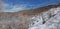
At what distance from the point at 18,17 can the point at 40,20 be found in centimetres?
30

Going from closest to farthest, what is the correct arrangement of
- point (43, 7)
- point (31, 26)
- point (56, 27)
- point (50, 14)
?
point (56, 27) → point (31, 26) → point (50, 14) → point (43, 7)

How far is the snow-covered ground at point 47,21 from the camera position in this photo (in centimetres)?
147

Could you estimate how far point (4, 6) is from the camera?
207 cm

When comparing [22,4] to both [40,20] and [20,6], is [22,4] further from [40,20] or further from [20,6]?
[40,20]

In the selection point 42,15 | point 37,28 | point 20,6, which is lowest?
point 37,28

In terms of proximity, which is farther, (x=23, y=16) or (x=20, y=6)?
(x=20, y=6)

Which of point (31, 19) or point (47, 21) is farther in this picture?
point (31, 19)

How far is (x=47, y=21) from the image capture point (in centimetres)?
157

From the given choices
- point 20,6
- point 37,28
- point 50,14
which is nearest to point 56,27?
point 37,28

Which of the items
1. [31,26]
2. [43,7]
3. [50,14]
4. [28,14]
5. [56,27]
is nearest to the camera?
[56,27]

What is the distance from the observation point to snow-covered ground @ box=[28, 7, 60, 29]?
1473 millimetres

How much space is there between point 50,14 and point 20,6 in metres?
0.53

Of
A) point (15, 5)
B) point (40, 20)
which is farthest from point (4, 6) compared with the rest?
point (40, 20)

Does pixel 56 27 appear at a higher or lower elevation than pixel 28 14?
lower
